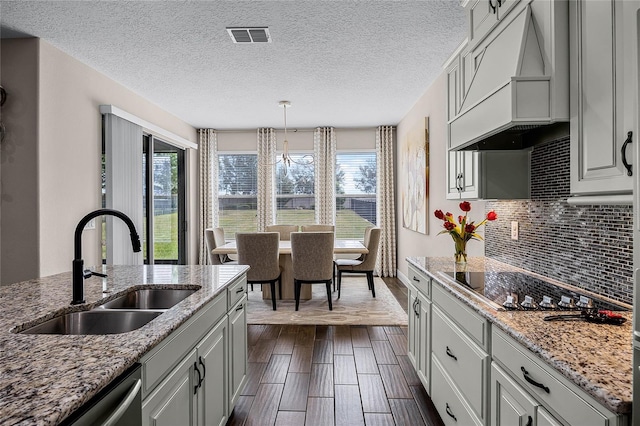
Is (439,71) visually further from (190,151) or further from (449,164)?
(190,151)

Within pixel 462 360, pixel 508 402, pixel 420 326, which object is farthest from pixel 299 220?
pixel 508 402

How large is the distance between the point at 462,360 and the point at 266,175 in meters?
5.39

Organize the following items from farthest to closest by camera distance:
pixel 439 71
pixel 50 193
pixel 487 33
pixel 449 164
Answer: pixel 439 71, pixel 50 193, pixel 449 164, pixel 487 33

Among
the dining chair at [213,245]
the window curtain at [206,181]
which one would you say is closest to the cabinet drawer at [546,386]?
the dining chair at [213,245]

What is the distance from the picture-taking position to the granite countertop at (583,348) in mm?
846

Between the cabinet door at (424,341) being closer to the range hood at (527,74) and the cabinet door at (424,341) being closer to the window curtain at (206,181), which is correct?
the range hood at (527,74)

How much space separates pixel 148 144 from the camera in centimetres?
512

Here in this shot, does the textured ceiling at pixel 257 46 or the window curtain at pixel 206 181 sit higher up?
the textured ceiling at pixel 257 46

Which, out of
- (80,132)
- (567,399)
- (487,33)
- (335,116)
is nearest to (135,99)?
(80,132)

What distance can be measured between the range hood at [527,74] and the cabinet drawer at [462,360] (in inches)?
36.8

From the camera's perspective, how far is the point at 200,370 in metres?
1.60

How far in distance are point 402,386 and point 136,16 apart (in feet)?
10.7

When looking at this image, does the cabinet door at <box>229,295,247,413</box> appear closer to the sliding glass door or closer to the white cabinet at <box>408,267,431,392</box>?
the white cabinet at <box>408,267,431,392</box>

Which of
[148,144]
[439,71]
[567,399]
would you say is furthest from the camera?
[148,144]
